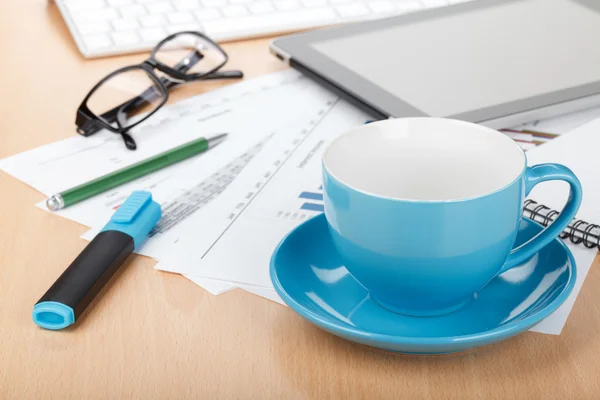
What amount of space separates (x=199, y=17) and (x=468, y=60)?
0.40 m

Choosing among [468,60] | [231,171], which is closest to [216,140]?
[231,171]

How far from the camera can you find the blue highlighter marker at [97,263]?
1.73 ft

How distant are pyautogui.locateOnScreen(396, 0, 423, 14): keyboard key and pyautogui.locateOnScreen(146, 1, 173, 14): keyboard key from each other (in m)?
0.31

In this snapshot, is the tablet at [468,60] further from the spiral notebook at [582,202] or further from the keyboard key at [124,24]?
the keyboard key at [124,24]

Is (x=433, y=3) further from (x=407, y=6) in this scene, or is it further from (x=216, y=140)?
(x=216, y=140)

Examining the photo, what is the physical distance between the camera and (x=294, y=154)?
2.43 feet

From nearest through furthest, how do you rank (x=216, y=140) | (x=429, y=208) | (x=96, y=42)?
(x=429, y=208) → (x=216, y=140) → (x=96, y=42)

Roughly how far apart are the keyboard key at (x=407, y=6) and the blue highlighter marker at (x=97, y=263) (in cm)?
56

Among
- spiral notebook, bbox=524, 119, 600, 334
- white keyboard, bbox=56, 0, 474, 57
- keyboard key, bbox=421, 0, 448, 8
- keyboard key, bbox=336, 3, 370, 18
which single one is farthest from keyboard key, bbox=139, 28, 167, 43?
spiral notebook, bbox=524, 119, 600, 334

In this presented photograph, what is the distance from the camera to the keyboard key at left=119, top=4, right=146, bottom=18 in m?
1.04

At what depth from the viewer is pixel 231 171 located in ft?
2.36

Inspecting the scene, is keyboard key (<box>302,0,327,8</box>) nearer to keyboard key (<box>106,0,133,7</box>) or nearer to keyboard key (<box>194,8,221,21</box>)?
keyboard key (<box>194,8,221,21</box>)

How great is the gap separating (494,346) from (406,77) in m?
0.38

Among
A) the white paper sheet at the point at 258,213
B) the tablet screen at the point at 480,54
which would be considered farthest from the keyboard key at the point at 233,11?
the white paper sheet at the point at 258,213
